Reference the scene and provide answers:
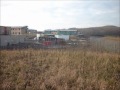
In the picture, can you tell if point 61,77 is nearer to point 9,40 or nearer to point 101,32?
point 9,40

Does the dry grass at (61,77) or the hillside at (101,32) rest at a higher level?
the hillside at (101,32)

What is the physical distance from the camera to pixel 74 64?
1132 cm

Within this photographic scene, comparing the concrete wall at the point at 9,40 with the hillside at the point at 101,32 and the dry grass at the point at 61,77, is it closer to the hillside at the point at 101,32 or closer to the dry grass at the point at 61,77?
the dry grass at the point at 61,77

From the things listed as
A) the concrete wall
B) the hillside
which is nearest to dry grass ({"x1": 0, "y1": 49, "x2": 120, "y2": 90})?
the concrete wall

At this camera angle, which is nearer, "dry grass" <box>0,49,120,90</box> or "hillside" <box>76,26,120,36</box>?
"dry grass" <box>0,49,120,90</box>

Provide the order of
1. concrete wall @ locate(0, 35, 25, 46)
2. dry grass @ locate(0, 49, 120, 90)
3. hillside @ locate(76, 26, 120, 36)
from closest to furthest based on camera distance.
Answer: dry grass @ locate(0, 49, 120, 90), concrete wall @ locate(0, 35, 25, 46), hillside @ locate(76, 26, 120, 36)

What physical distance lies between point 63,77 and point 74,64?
9.04ft

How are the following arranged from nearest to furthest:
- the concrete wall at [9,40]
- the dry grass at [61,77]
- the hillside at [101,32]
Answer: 1. the dry grass at [61,77]
2. the concrete wall at [9,40]
3. the hillside at [101,32]

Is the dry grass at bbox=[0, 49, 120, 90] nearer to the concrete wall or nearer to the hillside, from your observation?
the concrete wall

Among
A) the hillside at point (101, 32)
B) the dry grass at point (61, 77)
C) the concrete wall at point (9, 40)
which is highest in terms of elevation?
the hillside at point (101, 32)

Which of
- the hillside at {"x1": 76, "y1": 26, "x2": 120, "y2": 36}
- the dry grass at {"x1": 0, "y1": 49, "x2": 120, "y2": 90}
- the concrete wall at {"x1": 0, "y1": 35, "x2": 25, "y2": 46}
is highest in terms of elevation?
the hillside at {"x1": 76, "y1": 26, "x2": 120, "y2": 36}

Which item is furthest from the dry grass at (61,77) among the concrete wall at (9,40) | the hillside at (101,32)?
the hillside at (101,32)

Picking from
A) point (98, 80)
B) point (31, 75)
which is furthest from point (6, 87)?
point (98, 80)

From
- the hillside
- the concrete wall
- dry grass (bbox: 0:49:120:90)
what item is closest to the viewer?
dry grass (bbox: 0:49:120:90)
